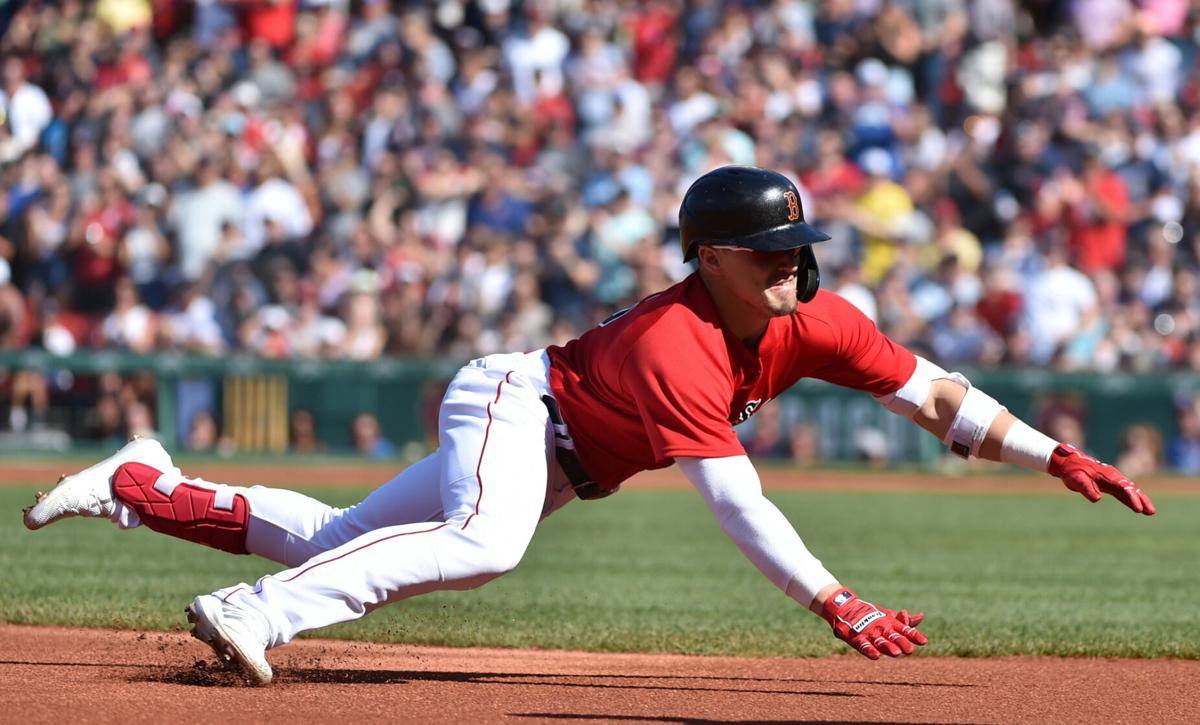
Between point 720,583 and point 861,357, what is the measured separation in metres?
3.75

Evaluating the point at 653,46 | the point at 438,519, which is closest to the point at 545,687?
the point at 438,519

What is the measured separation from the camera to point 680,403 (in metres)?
4.94

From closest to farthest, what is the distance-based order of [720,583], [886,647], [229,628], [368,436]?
[886,647]
[229,628]
[720,583]
[368,436]

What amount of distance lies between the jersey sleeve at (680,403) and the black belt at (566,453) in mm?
412

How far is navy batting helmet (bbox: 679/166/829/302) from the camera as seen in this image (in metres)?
5.16

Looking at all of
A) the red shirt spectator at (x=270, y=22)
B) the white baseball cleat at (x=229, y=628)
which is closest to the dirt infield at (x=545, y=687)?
the white baseball cleat at (x=229, y=628)

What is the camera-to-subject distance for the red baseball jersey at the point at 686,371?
4.96 m

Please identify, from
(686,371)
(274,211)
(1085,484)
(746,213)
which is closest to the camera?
(686,371)

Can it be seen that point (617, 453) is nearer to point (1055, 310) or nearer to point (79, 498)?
point (79, 498)

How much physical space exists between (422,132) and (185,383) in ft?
12.5

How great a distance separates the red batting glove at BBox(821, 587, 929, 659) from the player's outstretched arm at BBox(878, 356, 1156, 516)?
107 centimetres

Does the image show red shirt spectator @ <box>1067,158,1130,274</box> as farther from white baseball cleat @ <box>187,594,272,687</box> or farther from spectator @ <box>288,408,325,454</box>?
white baseball cleat @ <box>187,594,272,687</box>

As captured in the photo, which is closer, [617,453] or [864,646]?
[864,646]

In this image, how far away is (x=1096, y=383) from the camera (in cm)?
1557
